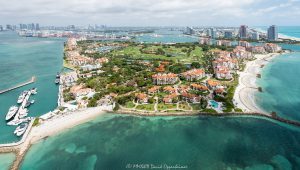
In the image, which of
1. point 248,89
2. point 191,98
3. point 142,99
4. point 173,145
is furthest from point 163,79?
point 173,145

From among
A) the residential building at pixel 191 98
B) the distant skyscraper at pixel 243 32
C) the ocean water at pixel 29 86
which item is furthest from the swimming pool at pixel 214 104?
the distant skyscraper at pixel 243 32

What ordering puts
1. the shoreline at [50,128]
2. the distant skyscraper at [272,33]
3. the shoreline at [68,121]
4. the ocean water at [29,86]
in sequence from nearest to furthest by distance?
the shoreline at [50,128], the shoreline at [68,121], the ocean water at [29,86], the distant skyscraper at [272,33]

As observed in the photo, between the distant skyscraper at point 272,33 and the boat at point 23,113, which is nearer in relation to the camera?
the boat at point 23,113

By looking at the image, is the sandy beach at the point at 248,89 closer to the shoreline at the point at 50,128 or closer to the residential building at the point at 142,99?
the residential building at the point at 142,99

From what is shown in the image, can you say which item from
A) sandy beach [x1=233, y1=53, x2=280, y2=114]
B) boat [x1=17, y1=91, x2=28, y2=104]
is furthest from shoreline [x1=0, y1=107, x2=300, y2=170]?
boat [x1=17, y1=91, x2=28, y2=104]

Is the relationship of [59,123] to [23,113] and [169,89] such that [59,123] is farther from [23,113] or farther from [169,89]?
[169,89]

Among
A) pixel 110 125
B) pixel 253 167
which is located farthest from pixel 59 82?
pixel 253 167

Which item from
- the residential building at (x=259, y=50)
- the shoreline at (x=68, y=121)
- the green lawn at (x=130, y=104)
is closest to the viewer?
the shoreline at (x=68, y=121)
